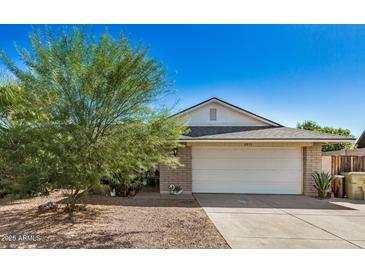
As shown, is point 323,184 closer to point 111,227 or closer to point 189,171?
point 189,171

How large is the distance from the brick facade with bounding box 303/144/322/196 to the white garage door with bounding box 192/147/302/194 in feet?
0.85

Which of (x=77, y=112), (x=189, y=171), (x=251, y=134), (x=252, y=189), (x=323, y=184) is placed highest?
(x=77, y=112)

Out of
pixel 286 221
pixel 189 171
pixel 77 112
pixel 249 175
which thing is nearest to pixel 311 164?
pixel 249 175

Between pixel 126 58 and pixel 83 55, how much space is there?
42.0 inches

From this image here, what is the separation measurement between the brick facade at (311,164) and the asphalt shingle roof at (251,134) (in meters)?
0.68

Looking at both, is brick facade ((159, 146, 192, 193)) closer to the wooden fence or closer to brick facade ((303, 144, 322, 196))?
brick facade ((303, 144, 322, 196))

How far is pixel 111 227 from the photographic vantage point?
5328 mm

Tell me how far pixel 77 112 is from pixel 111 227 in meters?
2.94

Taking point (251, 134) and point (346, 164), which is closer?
point (251, 134)

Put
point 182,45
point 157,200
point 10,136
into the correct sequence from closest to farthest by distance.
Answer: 1. point 10,136
2. point 182,45
3. point 157,200

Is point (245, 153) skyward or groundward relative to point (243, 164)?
skyward

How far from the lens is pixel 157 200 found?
28.7ft
